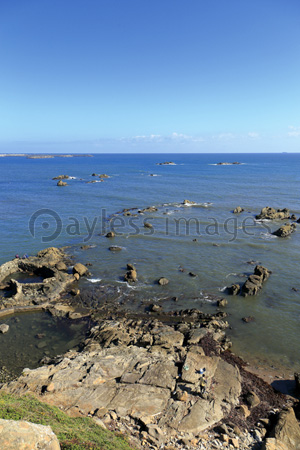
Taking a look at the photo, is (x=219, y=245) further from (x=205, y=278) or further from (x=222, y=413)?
(x=222, y=413)

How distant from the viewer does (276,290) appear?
111ft

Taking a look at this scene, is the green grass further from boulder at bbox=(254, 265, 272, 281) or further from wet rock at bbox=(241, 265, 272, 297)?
boulder at bbox=(254, 265, 272, 281)

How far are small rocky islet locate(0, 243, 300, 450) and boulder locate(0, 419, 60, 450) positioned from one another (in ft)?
18.9

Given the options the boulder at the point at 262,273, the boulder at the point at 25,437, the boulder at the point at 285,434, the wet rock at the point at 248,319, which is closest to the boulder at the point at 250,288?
A: the boulder at the point at 262,273

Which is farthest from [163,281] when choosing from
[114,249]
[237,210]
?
[237,210]

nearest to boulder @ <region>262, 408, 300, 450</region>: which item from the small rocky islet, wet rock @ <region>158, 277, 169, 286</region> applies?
the small rocky islet

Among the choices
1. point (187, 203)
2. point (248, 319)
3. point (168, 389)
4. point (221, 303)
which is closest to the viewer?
point (168, 389)

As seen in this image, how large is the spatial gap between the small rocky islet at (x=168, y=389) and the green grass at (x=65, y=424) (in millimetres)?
1308

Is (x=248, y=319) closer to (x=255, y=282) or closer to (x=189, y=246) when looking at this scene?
(x=255, y=282)

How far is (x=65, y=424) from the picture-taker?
1359 cm

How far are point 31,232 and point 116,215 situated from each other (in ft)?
69.6

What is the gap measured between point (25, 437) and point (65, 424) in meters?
4.09

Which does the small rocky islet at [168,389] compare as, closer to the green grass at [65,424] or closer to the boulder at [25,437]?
the green grass at [65,424]

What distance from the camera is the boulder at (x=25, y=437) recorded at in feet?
31.9
